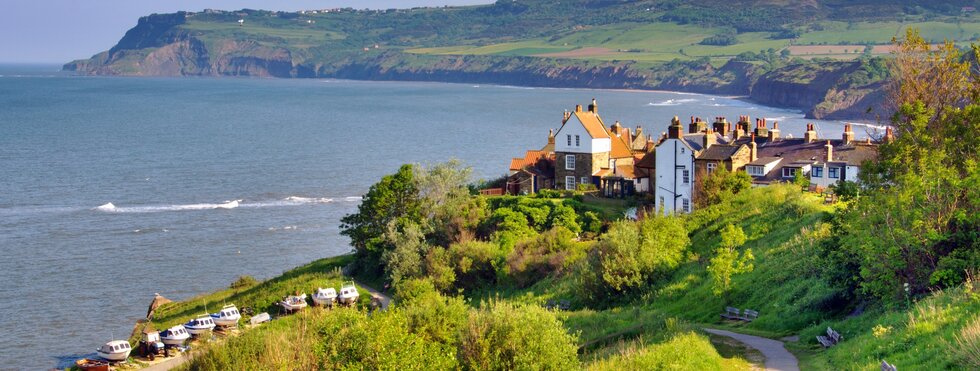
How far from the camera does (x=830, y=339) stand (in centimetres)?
3005

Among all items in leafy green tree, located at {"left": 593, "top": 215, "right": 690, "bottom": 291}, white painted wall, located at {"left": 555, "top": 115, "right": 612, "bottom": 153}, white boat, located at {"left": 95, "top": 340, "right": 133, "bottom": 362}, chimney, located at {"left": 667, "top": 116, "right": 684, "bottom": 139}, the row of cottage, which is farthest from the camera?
white painted wall, located at {"left": 555, "top": 115, "right": 612, "bottom": 153}

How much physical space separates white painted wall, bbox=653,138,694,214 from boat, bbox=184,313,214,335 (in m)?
25.6

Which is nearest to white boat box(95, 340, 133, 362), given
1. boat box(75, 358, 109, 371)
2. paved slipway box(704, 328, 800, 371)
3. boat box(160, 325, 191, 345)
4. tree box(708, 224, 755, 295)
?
boat box(75, 358, 109, 371)

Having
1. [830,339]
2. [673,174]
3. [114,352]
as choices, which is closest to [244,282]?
[114,352]

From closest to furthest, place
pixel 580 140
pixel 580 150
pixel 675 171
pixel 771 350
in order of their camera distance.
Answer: pixel 771 350 → pixel 675 171 → pixel 580 140 → pixel 580 150

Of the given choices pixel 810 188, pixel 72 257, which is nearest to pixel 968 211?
pixel 810 188

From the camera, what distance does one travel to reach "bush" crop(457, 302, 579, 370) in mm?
27078

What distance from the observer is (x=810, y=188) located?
193 feet

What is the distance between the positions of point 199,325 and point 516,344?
2599cm

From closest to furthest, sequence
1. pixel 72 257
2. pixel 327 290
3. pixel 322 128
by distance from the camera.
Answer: pixel 327 290 < pixel 72 257 < pixel 322 128

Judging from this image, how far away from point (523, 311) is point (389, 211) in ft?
115

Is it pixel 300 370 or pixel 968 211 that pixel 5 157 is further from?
pixel 968 211

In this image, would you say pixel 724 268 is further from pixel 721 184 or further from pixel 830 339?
pixel 721 184

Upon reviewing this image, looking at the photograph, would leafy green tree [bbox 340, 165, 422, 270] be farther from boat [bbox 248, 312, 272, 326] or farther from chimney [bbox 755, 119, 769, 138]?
chimney [bbox 755, 119, 769, 138]
